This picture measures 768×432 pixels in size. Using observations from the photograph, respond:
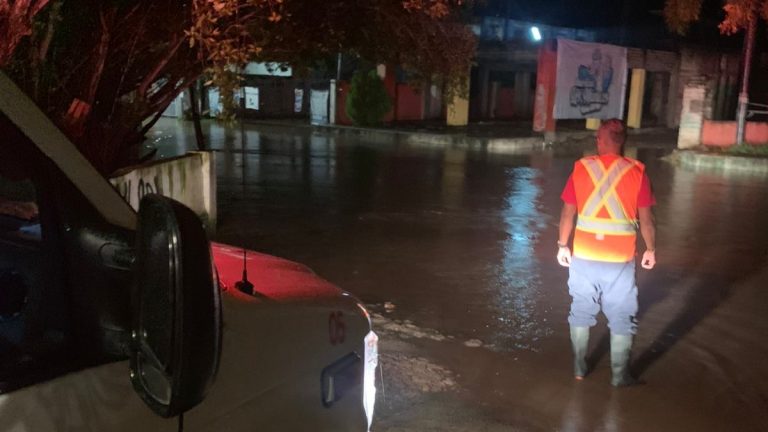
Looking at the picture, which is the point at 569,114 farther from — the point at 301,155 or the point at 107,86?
the point at 107,86

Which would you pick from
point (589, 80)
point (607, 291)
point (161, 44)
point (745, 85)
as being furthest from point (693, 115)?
point (607, 291)

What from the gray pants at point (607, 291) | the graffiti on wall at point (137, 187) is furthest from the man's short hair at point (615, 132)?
the graffiti on wall at point (137, 187)

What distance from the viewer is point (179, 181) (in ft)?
30.0

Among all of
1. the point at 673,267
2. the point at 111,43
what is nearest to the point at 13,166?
the point at 111,43

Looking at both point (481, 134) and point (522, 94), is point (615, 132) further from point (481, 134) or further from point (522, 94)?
point (522, 94)

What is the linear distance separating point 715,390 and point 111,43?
6481 millimetres

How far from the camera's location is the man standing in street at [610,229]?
16.0 ft

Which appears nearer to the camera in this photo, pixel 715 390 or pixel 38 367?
pixel 38 367

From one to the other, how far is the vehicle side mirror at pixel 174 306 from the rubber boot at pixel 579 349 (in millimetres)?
4122

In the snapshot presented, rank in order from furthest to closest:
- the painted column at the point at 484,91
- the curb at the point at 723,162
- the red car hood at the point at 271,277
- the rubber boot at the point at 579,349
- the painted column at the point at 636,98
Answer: the painted column at the point at 484,91, the painted column at the point at 636,98, the curb at the point at 723,162, the rubber boot at the point at 579,349, the red car hood at the point at 271,277

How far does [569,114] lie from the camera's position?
26.0 m

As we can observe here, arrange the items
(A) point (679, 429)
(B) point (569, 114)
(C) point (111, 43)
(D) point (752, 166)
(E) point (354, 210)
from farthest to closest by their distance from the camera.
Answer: (B) point (569, 114), (D) point (752, 166), (E) point (354, 210), (C) point (111, 43), (A) point (679, 429)

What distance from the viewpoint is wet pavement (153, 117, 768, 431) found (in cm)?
496

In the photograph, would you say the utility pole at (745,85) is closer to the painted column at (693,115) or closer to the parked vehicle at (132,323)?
the painted column at (693,115)
